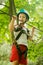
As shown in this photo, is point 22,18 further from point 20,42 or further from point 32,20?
point 32,20

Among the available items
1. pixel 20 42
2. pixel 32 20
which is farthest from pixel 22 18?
pixel 32 20

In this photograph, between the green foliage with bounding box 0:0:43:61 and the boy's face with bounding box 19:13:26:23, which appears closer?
the boy's face with bounding box 19:13:26:23

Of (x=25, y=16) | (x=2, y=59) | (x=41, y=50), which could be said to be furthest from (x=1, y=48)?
(x=25, y=16)

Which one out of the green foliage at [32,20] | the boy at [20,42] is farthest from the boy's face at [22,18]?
the green foliage at [32,20]

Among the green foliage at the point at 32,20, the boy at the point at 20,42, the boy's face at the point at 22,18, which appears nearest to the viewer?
the boy at the point at 20,42

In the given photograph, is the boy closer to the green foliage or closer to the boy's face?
the boy's face

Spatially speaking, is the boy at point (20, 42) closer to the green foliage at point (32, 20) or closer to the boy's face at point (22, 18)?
the boy's face at point (22, 18)

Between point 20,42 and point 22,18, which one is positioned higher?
point 22,18

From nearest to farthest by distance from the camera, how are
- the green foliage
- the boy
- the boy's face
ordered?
the boy < the boy's face < the green foliage

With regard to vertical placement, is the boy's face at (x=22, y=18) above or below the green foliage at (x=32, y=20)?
above

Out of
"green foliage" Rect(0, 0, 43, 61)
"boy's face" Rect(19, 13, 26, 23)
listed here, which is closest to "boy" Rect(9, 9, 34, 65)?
"boy's face" Rect(19, 13, 26, 23)

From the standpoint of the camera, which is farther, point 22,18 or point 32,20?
point 32,20

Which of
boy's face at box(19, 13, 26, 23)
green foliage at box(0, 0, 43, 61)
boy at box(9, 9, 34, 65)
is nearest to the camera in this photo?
boy at box(9, 9, 34, 65)

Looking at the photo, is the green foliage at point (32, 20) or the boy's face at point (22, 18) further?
the green foliage at point (32, 20)
